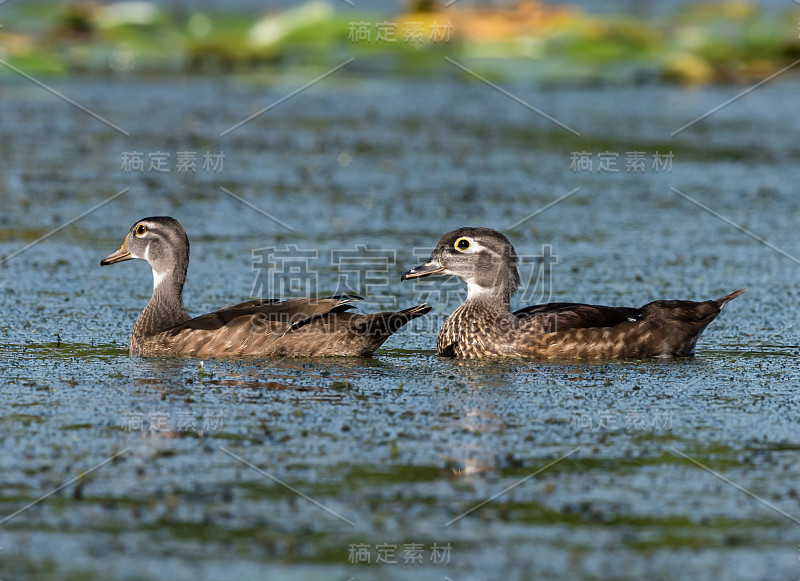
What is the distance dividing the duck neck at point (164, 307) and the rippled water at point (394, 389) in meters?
0.33

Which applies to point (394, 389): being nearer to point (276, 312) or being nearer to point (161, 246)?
point (276, 312)

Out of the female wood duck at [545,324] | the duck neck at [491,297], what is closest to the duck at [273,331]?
the female wood duck at [545,324]

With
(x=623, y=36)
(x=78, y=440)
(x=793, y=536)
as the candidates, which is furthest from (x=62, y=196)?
(x=623, y=36)

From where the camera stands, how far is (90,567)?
6.01 m

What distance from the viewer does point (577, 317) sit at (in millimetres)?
10781

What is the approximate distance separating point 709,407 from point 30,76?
1794 centimetres

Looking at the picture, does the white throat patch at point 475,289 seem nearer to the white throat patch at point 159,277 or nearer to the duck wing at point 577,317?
the duck wing at point 577,317

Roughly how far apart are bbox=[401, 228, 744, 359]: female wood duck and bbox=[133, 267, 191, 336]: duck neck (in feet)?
6.36

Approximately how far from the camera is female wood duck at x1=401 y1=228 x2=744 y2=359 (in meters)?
10.8

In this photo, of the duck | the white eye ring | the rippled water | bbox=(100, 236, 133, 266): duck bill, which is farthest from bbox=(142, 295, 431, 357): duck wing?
bbox=(100, 236, 133, 266): duck bill

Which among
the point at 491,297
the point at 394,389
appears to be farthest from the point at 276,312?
the point at 491,297

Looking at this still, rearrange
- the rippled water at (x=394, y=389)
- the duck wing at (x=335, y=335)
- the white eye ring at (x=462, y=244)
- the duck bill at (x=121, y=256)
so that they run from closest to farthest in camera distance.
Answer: the rippled water at (x=394, y=389) → the duck wing at (x=335, y=335) → the white eye ring at (x=462, y=244) → the duck bill at (x=121, y=256)

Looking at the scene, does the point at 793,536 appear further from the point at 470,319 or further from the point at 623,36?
the point at 623,36

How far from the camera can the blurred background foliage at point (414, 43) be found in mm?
25922
